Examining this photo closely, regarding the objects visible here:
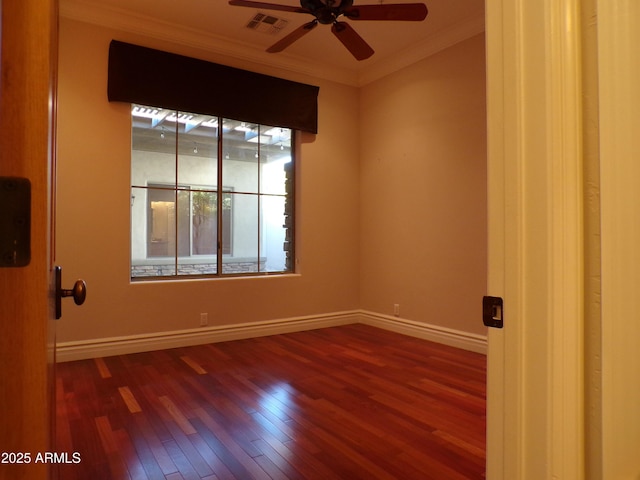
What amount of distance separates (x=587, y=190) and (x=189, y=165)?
4045 millimetres

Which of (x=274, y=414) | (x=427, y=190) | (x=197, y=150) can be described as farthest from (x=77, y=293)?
(x=427, y=190)

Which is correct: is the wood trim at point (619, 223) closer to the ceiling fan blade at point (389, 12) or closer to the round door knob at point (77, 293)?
the round door knob at point (77, 293)

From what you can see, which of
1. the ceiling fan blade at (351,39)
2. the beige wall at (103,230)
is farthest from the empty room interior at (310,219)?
the ceiling fan blade at (351,39)

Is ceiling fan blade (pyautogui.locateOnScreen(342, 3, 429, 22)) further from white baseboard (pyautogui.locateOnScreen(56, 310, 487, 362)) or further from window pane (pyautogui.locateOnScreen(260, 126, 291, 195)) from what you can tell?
white baseboard (pyautogui.locateOnScreen(56, 310, 487, 362))

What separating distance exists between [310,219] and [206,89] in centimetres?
183

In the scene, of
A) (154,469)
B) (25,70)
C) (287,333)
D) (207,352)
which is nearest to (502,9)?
(25,70)

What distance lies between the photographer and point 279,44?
319 cm

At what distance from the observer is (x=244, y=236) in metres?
4.62

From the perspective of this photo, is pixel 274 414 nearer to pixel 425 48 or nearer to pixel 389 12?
pixel 389 12

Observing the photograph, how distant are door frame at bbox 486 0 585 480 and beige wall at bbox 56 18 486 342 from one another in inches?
125

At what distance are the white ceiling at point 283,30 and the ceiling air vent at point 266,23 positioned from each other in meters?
0.05

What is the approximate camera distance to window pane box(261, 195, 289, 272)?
4.75 metres

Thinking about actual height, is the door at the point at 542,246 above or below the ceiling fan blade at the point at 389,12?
below

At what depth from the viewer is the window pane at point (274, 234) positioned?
15.6ft
